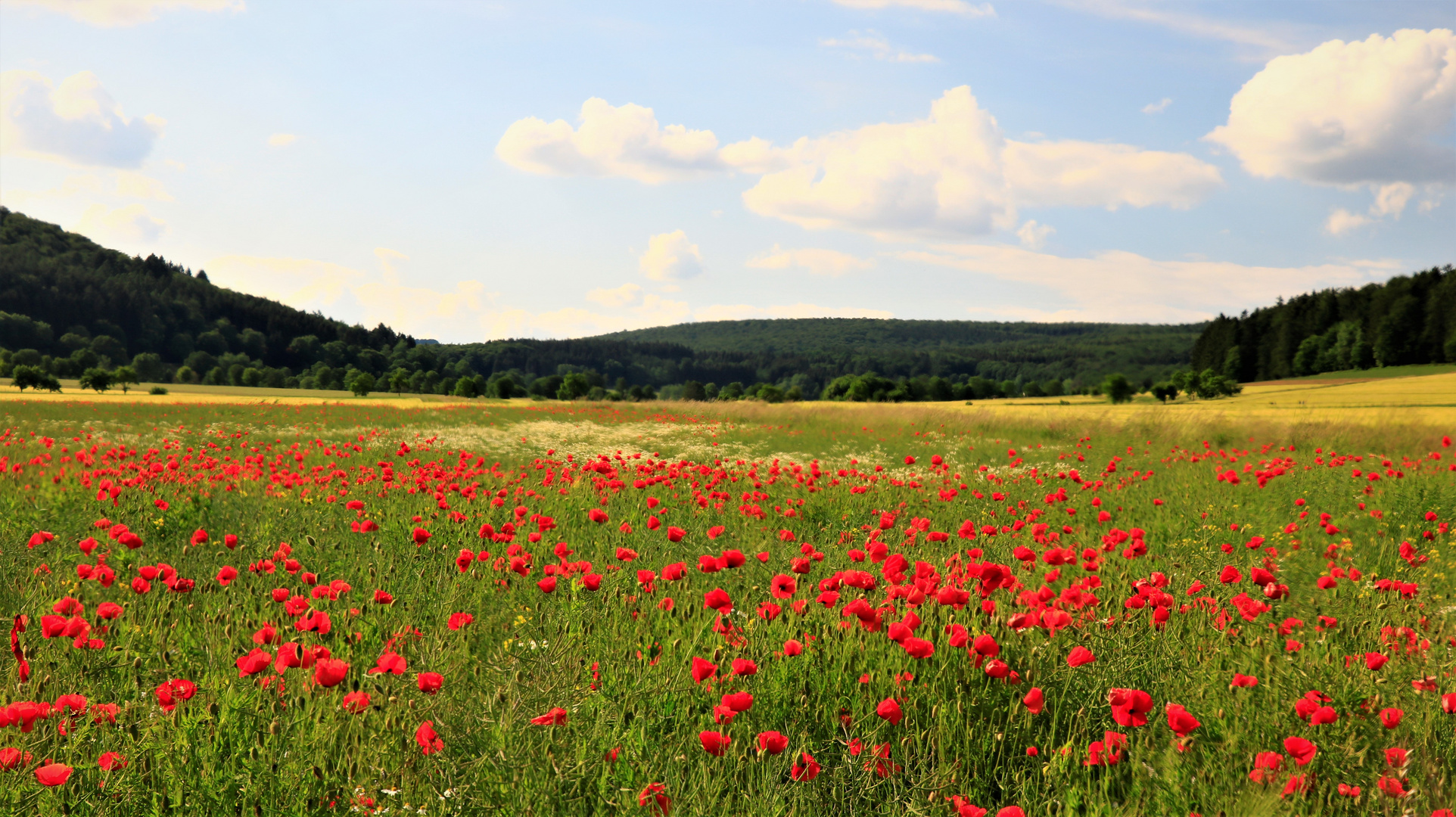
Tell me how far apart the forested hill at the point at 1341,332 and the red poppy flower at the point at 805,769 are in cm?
8263

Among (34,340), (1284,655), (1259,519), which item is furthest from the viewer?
(34,340)

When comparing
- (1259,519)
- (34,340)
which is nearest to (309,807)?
(1259,519)

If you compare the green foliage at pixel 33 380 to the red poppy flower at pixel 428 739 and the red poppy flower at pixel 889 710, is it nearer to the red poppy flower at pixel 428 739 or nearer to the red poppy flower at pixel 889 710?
the red poppy flower at pixel 428 739

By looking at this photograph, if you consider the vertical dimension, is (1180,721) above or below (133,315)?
below

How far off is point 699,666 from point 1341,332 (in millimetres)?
93470

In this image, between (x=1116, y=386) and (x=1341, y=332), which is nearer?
(x=1116, y=386)

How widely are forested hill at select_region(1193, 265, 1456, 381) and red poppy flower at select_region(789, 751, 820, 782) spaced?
82.6 meters

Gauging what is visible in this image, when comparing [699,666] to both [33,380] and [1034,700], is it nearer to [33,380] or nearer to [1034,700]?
[1034,700]

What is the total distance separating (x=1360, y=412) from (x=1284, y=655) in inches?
834

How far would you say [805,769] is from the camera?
221 cm

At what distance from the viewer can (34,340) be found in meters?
102

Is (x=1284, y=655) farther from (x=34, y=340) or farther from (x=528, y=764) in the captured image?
(x=34, y=340)

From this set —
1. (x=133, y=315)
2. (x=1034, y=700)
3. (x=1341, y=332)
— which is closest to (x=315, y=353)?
(x=133, y=315)

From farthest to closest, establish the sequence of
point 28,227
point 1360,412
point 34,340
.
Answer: point 28,227 → point 34,340 → point 1360,412
